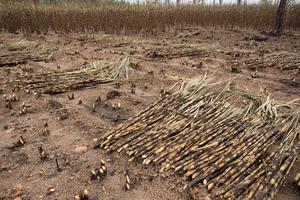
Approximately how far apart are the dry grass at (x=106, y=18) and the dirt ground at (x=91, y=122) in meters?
3.33

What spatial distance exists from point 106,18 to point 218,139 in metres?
7.59

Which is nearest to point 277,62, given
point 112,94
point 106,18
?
point 112,94

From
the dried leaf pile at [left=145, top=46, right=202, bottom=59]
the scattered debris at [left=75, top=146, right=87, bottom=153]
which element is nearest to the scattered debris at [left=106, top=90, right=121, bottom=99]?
the scattered debris at [left=75, top=146, right=87, bottom=153]

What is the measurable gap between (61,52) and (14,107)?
109 inches

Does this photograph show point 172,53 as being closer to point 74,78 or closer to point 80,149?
point 74,78

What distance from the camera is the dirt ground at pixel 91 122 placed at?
6.98 feet

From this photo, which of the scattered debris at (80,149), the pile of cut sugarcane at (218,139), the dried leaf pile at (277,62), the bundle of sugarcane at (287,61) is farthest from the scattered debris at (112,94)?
the bundle of sugarcane at (287,61)

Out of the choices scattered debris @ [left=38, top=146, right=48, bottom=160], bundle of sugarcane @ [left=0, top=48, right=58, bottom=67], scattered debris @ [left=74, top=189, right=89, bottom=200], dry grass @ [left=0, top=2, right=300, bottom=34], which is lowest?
scattered debris @ [left=74, top=189, right=89, bottom=200]

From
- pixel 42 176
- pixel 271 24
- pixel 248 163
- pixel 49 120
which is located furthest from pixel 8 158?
pixel 271 24

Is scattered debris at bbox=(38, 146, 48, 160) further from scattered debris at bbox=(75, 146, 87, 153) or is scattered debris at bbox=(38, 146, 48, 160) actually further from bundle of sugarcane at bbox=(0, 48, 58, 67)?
bundle of sugarcane at bbox=(0, 48, 58, 67)

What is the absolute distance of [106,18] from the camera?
30.3ft

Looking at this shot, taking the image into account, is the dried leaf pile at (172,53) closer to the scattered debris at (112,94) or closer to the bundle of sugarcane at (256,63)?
the bundle of sugarcane at (256,63)

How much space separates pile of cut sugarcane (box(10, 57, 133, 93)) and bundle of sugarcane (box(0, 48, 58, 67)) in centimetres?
109

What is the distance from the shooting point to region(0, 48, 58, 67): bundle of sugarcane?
5.16m
